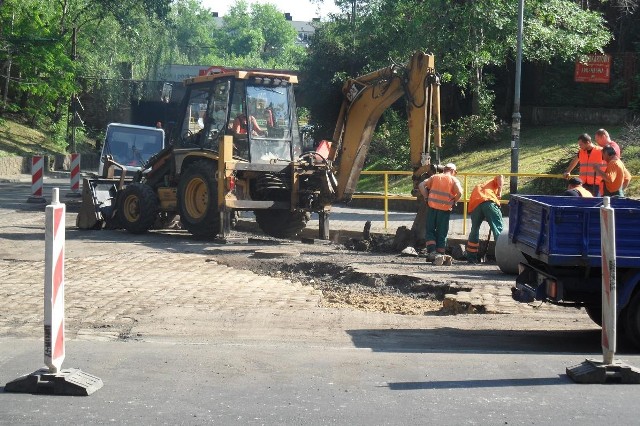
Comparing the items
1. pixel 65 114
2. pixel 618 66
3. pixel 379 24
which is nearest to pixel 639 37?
pixel 618 66

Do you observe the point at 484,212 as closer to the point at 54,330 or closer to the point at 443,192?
the point at 443,192

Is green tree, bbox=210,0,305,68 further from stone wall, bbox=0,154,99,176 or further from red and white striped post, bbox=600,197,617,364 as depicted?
red and white striped post, bbox=600,197,617,364

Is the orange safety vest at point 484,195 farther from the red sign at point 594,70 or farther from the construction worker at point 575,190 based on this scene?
the red sign at point 594,70

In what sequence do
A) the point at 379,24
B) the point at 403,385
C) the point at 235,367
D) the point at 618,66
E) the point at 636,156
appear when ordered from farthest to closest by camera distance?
1. the point at 618,66
2. the point at 379,24
3. the point at 636,156
4. the point at 235,367
5. the point at 403,385

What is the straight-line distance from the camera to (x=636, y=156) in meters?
25.9

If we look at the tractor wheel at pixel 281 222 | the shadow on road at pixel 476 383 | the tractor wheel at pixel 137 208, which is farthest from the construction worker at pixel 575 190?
the tractor wheel at pixel 137 208

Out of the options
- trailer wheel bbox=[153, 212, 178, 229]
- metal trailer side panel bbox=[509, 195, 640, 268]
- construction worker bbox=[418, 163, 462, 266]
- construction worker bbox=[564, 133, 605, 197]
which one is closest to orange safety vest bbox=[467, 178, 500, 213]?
construction worker bbox=[418, 163, 462, 266]

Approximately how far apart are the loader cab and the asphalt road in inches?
245

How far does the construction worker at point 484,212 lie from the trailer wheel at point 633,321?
7.31 meters

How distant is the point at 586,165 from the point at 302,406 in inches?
424

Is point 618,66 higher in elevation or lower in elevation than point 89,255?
higher

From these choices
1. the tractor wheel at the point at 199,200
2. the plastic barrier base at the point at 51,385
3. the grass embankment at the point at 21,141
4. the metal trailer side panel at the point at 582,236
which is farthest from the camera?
the grass embankment at the point at 21,141

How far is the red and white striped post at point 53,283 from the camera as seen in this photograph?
22.0ft

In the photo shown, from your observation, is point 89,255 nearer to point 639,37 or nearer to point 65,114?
point 639,37
